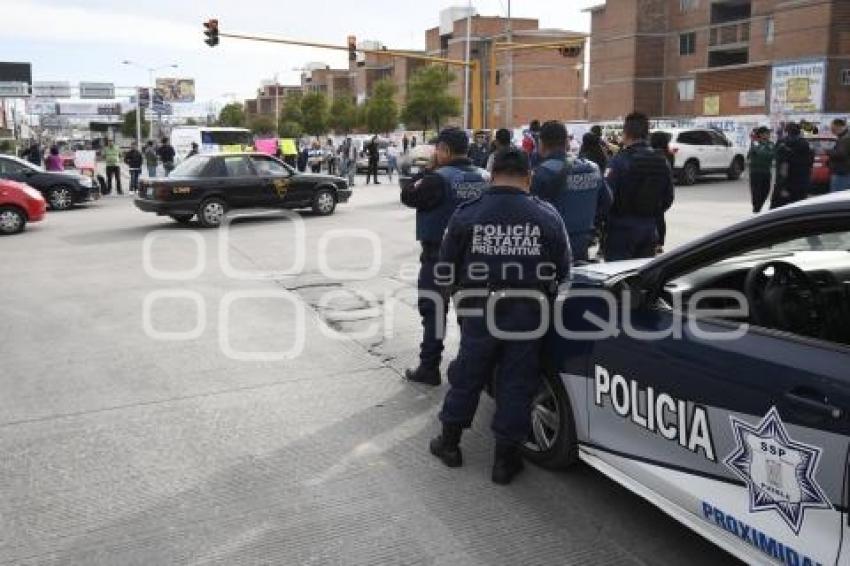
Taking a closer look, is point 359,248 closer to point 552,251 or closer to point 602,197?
point 602,197

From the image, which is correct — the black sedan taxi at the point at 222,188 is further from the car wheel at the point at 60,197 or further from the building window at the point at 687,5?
the building window at the point at 687,5

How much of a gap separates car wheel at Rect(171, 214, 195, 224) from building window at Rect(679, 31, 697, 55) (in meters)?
50.3

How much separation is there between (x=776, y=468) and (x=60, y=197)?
2048 centimetres

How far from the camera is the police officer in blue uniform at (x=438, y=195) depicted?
539 centimetres

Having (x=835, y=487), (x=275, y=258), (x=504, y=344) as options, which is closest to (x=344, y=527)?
(x=504, y=344)

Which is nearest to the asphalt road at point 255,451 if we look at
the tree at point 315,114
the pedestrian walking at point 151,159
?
the pedestrian walking at point 151,159

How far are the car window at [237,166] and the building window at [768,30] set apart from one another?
4300 cm

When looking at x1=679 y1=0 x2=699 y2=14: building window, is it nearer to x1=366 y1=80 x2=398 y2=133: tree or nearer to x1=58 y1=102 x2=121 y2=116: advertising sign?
x1=366 y1=80 x2=398 y2=133: tree

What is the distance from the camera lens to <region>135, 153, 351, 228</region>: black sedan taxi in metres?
15.4

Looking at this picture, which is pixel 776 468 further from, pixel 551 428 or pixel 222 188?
pixel 222 188

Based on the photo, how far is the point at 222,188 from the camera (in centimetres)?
1584

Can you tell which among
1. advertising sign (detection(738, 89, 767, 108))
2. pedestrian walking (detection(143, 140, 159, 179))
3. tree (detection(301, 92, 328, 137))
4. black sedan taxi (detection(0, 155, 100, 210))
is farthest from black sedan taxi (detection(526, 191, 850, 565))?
tree (detection(301, 92, 328, 137))

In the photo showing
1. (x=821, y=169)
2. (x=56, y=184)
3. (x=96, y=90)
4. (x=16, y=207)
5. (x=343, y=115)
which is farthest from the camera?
(x=96, y=90)

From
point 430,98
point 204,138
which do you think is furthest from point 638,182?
point 430,98
